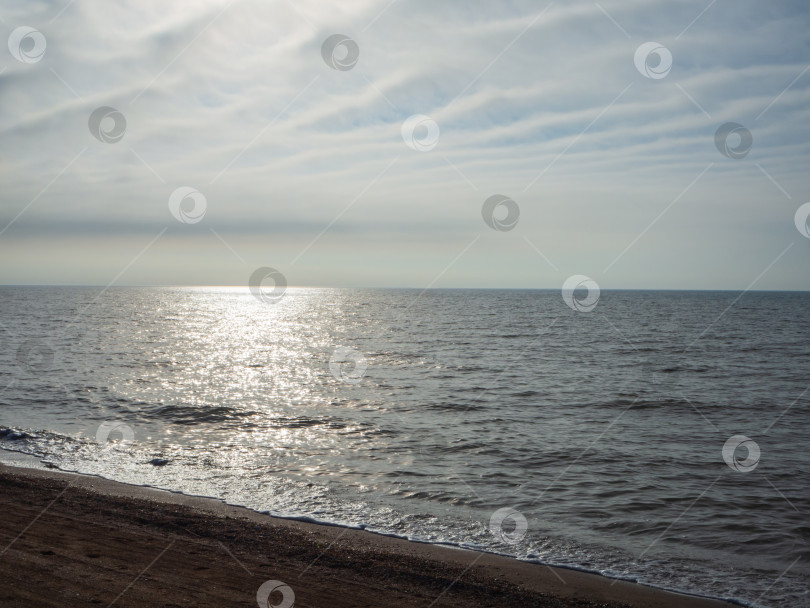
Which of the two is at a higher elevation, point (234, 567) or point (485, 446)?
point (485, 446)

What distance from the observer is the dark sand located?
6969 mm

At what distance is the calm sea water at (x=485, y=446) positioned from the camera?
10.1 metres

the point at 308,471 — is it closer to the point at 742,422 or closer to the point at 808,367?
the point at 742,422

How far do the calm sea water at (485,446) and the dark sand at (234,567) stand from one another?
0.82 metres

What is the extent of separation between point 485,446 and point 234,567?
9350mm

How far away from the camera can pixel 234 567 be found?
26.3 ft

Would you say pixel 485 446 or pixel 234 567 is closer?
pixel 234 567

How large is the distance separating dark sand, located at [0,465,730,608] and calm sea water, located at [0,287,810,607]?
819 mm

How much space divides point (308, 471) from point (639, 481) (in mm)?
7351

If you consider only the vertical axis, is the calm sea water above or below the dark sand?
above

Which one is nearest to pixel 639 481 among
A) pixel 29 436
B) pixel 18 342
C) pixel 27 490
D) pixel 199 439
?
pixel 199 439

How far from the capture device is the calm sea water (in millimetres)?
10109

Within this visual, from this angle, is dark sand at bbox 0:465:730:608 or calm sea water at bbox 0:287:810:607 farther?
calm sea water at bbox 0:287:810:607

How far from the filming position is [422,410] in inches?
843
